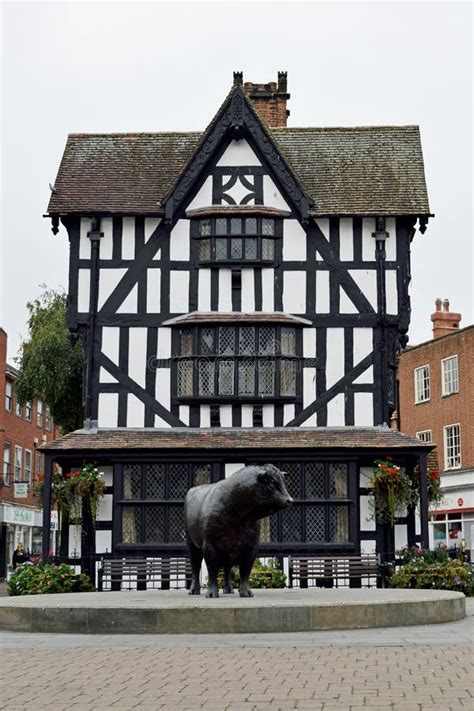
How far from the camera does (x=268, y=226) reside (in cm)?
2895

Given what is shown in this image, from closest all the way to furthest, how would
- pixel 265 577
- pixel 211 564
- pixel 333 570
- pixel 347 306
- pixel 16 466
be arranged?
pixel 211 564
pixel 265 577
pixel 333 570
pixel 347 306
pixel 16 466

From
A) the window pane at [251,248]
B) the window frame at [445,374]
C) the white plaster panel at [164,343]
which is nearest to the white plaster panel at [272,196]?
the window pane at [251,248]

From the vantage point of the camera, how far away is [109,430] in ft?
91.3

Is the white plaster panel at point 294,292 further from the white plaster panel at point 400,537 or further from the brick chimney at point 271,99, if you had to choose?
the brick chimney at point 271,99

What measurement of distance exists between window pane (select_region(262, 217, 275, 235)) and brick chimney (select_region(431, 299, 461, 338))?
2443 centimetres

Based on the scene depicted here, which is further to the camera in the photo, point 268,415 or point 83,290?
point 83,290

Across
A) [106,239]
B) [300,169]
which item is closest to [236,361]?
[106,239]

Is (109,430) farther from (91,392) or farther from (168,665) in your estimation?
(168,665)

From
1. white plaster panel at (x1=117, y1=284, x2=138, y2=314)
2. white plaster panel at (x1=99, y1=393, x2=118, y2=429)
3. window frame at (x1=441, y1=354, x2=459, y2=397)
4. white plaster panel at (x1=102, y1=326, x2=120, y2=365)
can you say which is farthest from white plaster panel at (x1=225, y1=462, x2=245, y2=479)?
window frame at (x1=441, y1=354, x2=459, y2=397)

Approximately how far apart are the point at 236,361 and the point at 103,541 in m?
5.80

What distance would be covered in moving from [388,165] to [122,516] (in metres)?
12.2

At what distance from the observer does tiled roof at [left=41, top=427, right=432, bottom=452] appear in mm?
26609

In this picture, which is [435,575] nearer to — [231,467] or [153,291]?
[231,467]

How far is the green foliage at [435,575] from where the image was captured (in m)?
23.7
